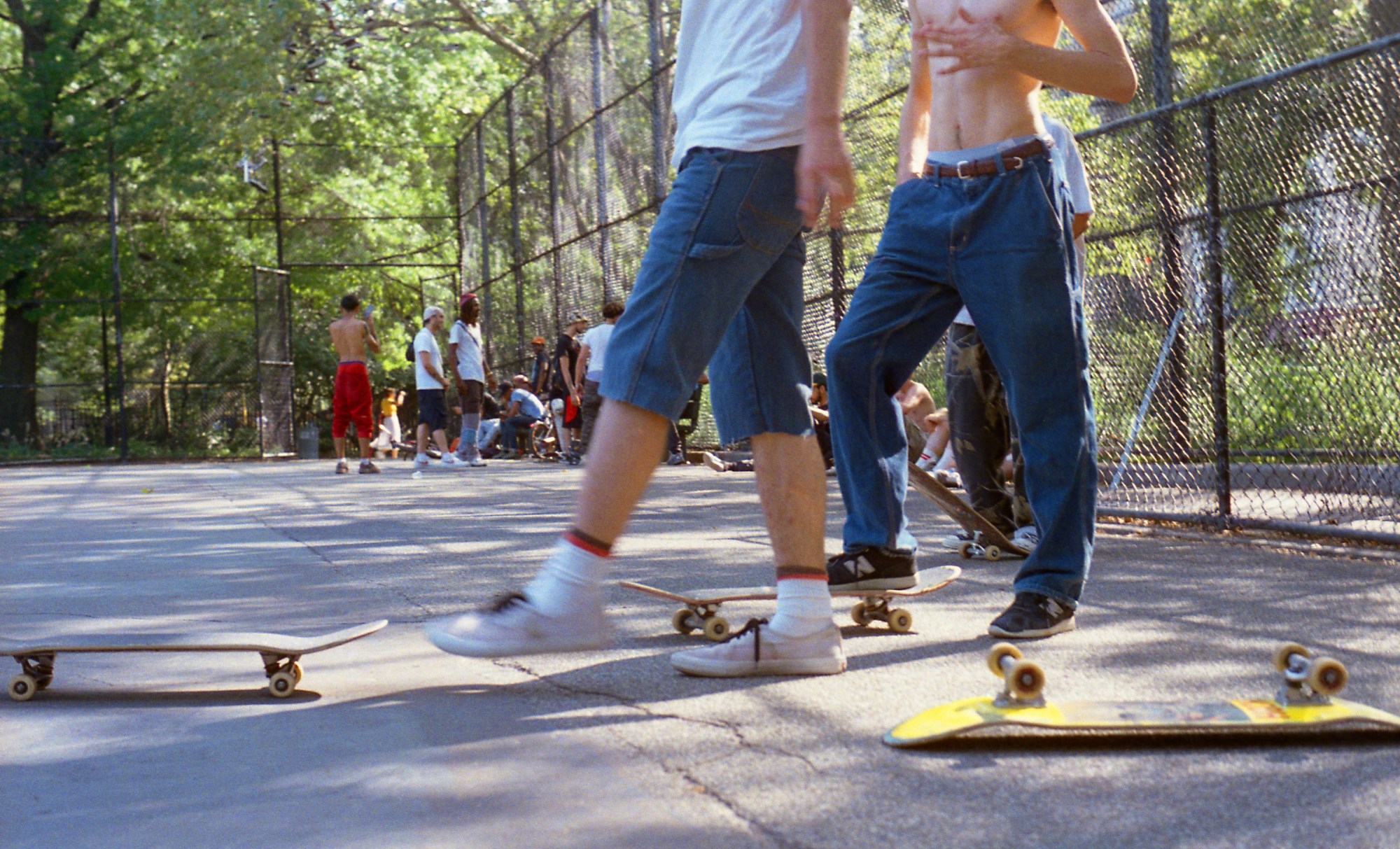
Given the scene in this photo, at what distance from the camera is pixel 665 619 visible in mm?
4105

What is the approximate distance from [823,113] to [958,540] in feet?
11.3

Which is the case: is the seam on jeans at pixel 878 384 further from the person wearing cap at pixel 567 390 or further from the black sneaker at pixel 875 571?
the person wearing cap at pixel 567 390

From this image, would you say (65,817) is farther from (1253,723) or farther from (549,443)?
(549,443)

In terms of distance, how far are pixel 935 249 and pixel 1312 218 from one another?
11.5 feet

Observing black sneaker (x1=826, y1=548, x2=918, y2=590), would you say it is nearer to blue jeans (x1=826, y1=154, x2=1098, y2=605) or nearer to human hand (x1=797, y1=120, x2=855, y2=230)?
blue jeans (x1=826, y1=154, x2=1098, y2=605)

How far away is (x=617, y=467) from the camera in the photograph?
9.53 ft

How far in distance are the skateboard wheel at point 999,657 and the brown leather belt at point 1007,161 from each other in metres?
1.62

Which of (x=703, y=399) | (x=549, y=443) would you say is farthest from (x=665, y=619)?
(x=549, y=443)

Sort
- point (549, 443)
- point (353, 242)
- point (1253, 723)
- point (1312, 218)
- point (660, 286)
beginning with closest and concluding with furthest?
point (1253, 723)
point (660, 286)
point (1312, 218)
point (549, 443)
point (353, 242)

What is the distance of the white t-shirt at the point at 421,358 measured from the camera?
49.8ft

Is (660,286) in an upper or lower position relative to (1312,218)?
lower

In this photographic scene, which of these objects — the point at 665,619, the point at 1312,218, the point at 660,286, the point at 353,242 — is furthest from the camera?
the point at 353,242

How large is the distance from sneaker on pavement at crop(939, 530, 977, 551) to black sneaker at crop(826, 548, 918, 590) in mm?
1847

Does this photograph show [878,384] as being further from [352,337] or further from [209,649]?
[352,337]
